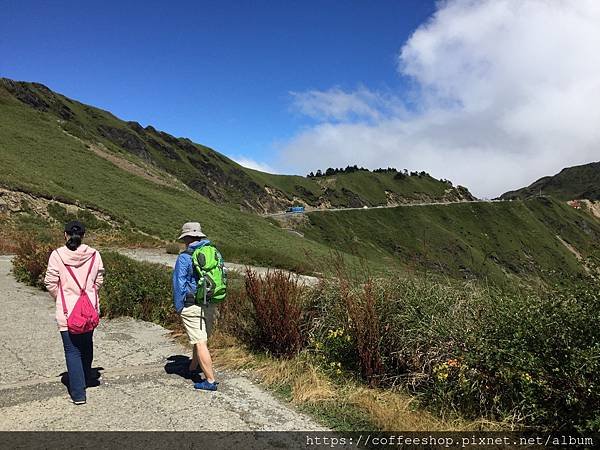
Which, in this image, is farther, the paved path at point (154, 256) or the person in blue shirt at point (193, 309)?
the paved path at point (154, 256)

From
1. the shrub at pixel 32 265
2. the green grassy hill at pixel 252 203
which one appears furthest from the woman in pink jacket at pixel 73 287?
the shrub at pixel 32 265

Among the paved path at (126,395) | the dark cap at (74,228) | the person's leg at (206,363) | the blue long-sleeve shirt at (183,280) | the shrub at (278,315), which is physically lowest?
the paved path at (126,395)

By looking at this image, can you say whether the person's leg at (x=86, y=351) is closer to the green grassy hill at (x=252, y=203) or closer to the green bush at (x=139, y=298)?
the green grassy hill at (x=252, y=203)

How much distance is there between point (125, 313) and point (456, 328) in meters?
6.89

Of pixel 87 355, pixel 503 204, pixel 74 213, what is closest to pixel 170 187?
pixel 74 213

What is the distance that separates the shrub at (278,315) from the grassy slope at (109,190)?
18.4 m

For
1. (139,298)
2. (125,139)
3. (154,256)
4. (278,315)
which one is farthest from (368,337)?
(125,139)

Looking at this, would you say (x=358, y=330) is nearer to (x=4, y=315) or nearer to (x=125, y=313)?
(x=125, y=313)

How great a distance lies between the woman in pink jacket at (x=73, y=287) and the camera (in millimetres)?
4992

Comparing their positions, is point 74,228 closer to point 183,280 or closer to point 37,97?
point 183,280

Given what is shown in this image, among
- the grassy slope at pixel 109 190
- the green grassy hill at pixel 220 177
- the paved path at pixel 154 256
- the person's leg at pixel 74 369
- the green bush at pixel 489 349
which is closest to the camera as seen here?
the green bush at pixel 489 349

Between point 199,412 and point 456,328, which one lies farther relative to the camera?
point 456,328

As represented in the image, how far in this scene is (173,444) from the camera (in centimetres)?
408

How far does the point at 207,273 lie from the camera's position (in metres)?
5.53
